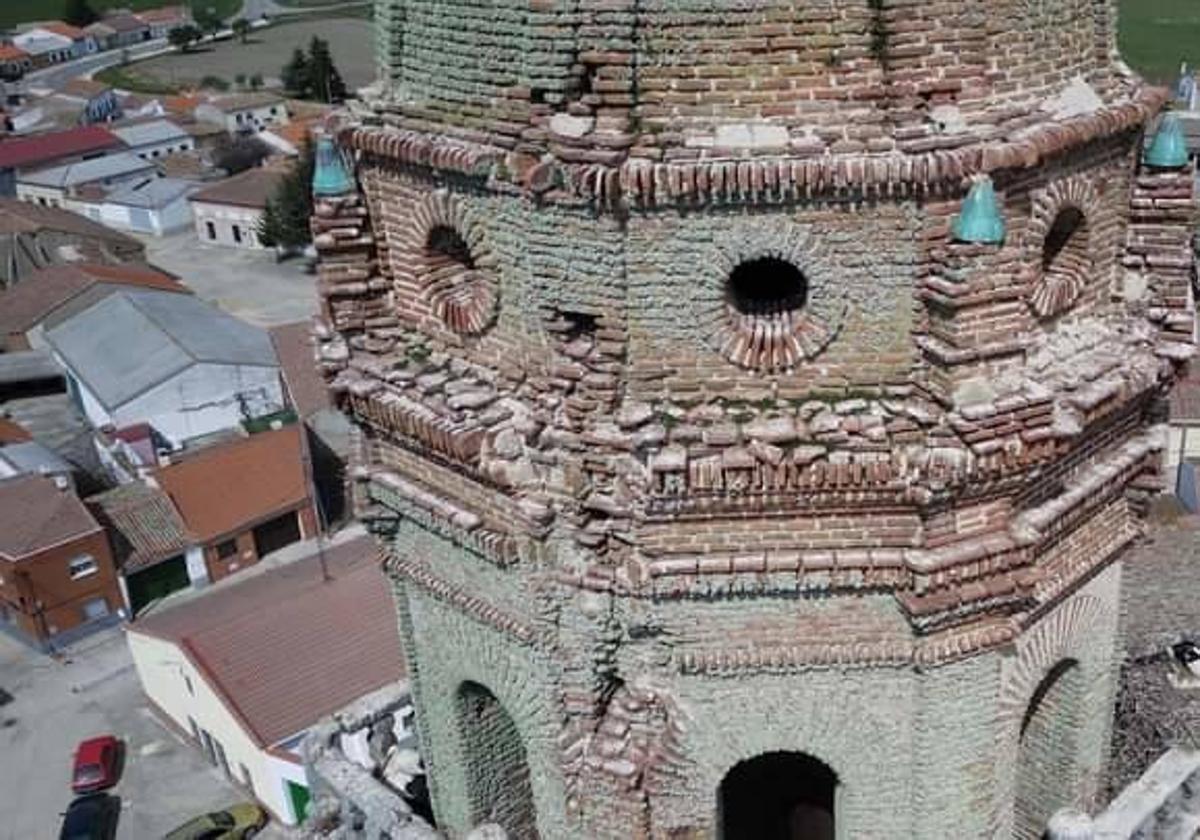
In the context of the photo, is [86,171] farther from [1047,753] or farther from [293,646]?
[1047,753]

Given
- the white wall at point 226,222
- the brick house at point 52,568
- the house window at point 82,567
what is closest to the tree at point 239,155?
the white wall at point 226,222

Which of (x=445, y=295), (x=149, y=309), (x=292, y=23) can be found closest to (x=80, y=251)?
(x=149, y=309)

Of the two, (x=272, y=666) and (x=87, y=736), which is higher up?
(x=272, y=666)

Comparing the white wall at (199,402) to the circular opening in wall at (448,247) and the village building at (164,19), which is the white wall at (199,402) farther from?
the village building at (164,19)

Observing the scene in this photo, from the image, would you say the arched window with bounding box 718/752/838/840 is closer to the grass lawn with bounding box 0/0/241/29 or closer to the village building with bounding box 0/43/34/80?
the village building with bounding box 0/43/34/80

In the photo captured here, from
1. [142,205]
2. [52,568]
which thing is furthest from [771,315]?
[142,205]

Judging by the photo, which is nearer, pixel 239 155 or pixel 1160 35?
A: pixel 239 155

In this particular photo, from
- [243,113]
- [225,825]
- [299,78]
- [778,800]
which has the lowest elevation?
[225,825]
